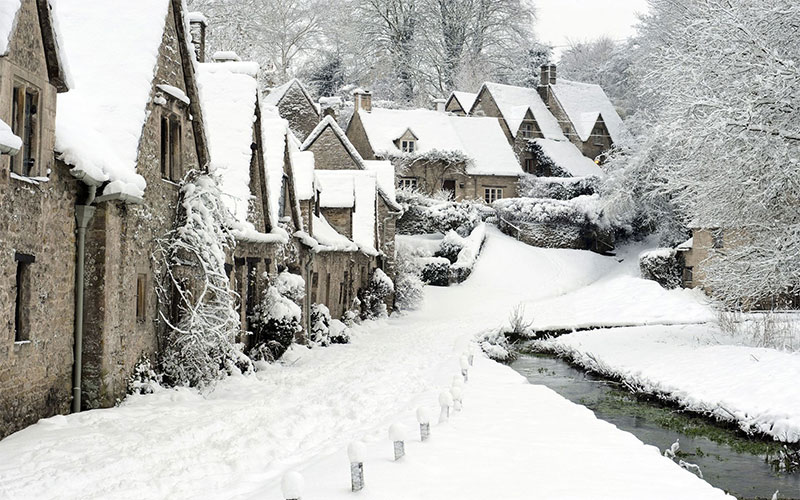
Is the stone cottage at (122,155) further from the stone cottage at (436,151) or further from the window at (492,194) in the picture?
the window at (492,194)

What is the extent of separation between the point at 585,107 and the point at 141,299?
54.0m

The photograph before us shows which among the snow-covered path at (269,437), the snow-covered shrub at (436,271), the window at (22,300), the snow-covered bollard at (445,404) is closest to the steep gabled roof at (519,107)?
the snow-covered shrub at (436,271)

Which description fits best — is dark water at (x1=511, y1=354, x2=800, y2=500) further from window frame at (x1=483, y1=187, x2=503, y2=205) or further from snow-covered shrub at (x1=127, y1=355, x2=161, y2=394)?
window frame at (x1=483, y1=187, x2=503, y2=205)

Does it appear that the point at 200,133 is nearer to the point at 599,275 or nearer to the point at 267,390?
the point at 267,390

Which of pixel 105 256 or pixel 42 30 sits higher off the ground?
pixel 42 30

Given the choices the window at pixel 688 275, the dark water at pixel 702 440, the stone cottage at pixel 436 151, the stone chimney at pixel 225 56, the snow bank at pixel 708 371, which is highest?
the stone cottage at pixel 436 151

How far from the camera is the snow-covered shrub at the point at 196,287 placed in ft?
48.0

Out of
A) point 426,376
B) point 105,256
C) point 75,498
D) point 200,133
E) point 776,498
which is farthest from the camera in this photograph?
point 426,376

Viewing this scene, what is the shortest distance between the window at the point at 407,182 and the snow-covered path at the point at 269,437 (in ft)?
110

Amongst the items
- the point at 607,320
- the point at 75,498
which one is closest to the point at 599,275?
the point at 607,320

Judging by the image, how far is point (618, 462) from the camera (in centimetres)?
946

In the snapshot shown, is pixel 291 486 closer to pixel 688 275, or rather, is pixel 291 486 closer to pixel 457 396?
pixel 457 396

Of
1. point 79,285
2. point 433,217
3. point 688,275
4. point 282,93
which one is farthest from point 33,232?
point 282,93

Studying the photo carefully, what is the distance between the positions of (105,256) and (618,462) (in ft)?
24.4
